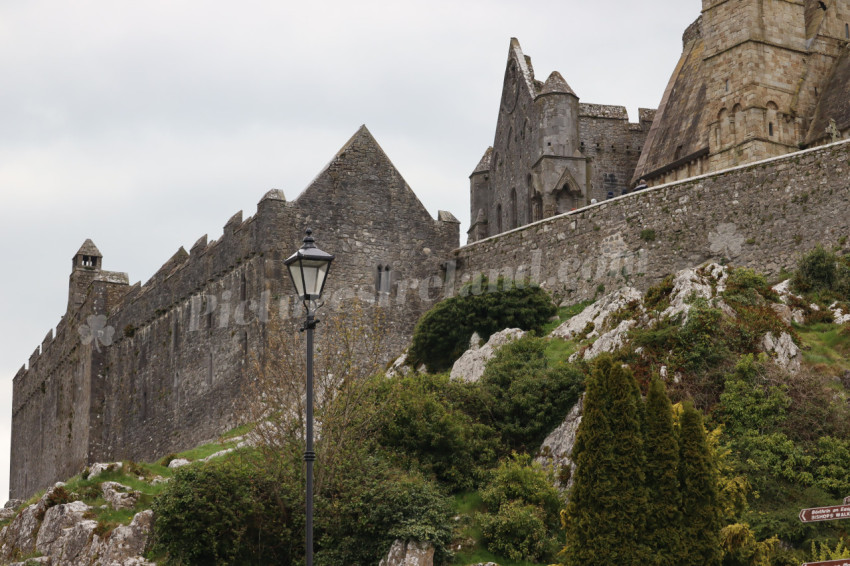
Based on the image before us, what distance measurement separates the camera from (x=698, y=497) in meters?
21.8

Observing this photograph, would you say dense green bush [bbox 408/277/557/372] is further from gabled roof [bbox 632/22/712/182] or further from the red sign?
the red sign

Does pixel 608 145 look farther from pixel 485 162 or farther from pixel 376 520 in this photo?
pixel 376 520

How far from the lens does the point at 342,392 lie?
91.2ft

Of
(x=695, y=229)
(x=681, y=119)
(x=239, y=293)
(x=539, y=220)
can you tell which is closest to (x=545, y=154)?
(x=539, y=220)

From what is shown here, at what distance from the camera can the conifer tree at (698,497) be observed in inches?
845

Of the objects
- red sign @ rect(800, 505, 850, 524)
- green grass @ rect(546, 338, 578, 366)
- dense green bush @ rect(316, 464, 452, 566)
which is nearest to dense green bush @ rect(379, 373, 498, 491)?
dense green bush @ rect(316, 464, 452, 566)

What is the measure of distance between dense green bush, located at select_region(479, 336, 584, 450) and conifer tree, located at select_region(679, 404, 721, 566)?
6713mm

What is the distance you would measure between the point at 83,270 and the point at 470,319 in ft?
85.9

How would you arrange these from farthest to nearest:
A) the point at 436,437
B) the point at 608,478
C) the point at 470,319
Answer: the point at 470,319 < the point at 436,437 < the point at 608,478

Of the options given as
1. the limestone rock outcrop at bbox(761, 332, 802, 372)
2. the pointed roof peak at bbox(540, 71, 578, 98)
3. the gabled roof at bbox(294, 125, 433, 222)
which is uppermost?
the pointed roof peak at bbox(540, 71, 578, 98)

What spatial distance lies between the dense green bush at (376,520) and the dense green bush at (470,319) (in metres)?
9.83

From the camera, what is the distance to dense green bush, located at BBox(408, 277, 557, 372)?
3553 centimetres

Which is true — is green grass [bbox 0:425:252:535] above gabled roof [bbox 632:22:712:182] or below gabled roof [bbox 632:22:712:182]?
below

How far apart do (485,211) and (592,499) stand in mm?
31304
